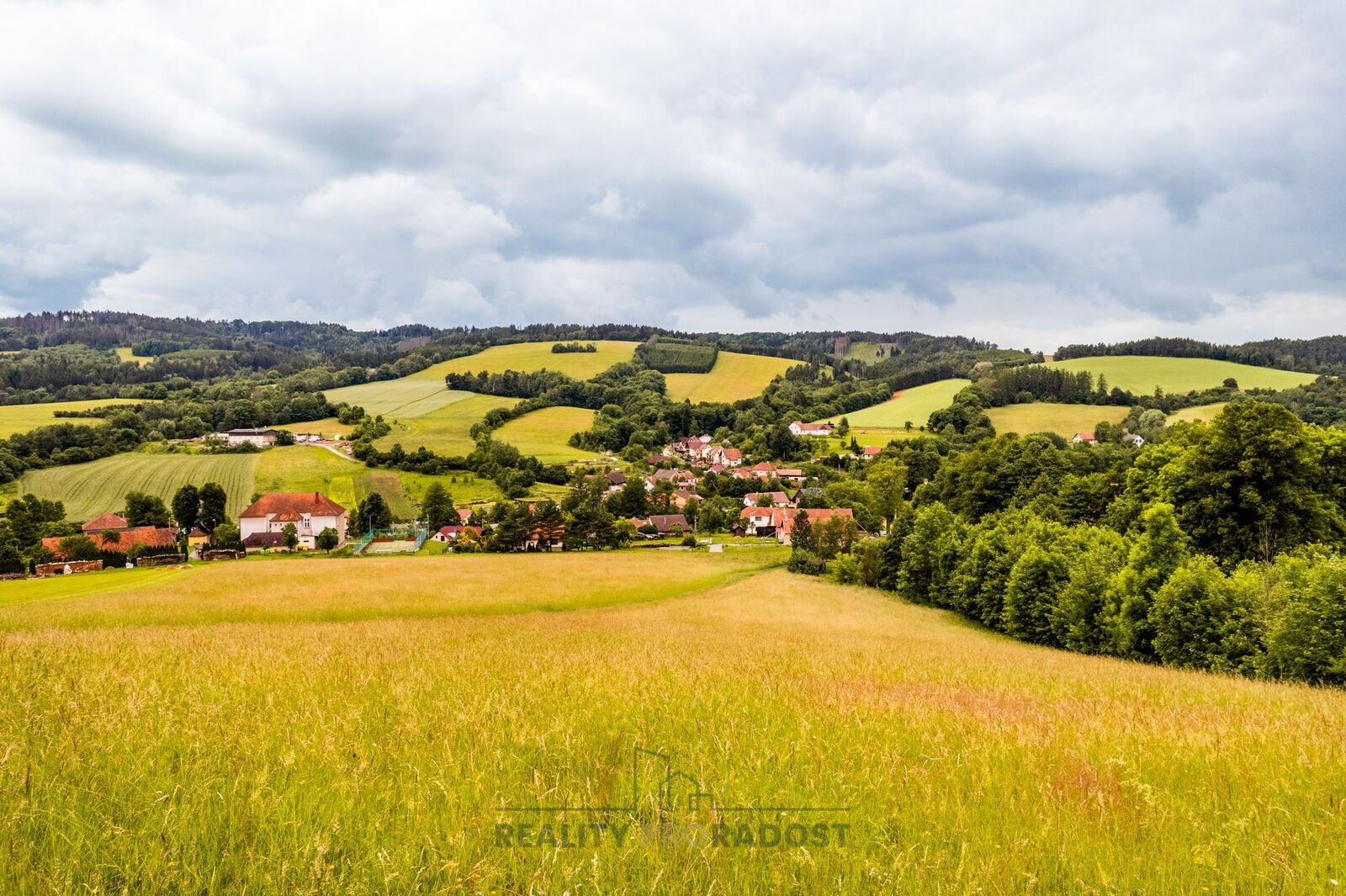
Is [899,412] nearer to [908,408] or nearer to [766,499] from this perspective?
[908,408]

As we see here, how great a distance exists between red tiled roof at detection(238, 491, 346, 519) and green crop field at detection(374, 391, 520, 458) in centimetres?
2866

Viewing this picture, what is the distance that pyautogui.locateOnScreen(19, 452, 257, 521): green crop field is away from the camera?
92.2 m

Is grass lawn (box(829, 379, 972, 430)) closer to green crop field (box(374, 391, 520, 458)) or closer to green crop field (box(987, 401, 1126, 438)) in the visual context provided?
green crop field (box(987, 401, 1126, 438))

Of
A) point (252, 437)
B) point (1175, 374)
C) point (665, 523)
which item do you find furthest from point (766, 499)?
point (1175, 374)

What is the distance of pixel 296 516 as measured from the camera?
9150cm

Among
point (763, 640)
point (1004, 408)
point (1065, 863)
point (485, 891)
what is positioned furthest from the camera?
point (1004, 408)

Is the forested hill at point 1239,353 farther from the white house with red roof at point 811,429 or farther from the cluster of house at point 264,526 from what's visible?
the cluster of house at point 264,526

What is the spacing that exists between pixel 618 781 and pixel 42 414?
624 feet

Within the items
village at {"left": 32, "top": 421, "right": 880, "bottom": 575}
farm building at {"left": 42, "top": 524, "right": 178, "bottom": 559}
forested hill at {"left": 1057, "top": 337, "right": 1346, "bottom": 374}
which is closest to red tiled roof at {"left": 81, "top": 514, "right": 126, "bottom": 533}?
village at {"left": 32, "top": 421, "right": 880, "bottom": 575}

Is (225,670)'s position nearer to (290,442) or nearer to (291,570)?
(291,570)

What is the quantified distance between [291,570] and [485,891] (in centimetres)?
4772

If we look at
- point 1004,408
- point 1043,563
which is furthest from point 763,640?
point 1004,408

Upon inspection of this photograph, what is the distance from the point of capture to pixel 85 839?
3285mm

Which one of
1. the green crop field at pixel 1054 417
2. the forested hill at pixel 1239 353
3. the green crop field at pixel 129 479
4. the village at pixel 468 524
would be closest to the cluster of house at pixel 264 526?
the village at pixel 468 524
